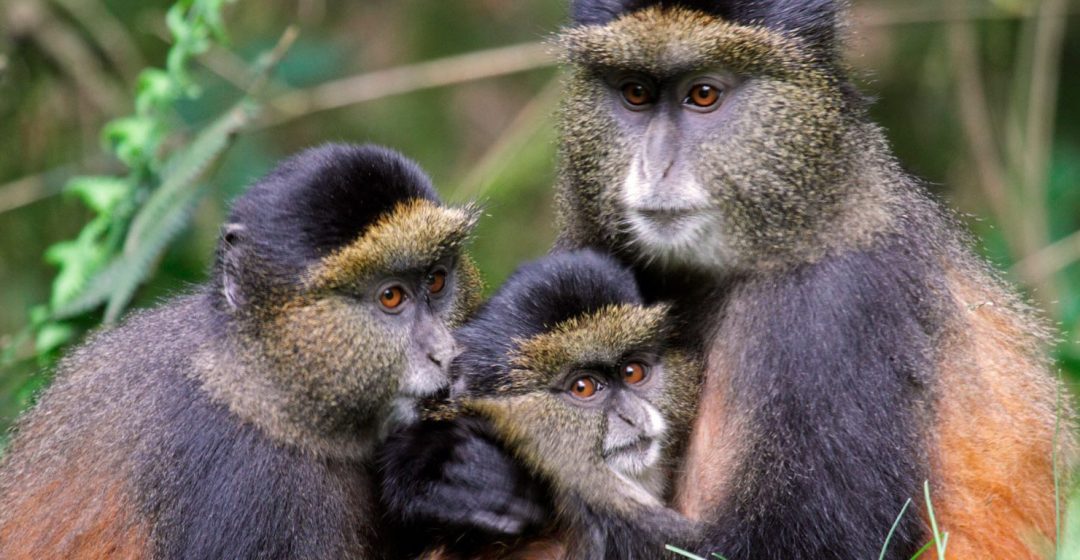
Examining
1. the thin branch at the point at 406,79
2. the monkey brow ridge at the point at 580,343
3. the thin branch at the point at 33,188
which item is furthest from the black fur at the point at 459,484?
the thin branch at the point at 33,188

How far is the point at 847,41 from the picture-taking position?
4875 mm

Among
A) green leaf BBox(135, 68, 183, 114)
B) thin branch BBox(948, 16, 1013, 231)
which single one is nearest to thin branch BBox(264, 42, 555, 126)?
green leaf BBox(135, 68, 183, 114)

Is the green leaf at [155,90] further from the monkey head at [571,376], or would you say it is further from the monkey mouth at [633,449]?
the monkey mouth at [633,449]

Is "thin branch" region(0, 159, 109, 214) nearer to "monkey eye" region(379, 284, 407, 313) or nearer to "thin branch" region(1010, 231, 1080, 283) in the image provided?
"monkey eye" region(379, 284, 407, 313)

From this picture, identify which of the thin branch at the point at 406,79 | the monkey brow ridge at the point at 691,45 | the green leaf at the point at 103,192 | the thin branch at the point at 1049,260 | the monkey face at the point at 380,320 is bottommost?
the thin branch at the point at 1049,260

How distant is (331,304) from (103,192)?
267 cm

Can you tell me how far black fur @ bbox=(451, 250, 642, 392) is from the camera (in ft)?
15.3

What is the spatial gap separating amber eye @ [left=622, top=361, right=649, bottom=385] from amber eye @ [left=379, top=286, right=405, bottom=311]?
82 centimetres

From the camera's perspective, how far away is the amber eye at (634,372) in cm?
476

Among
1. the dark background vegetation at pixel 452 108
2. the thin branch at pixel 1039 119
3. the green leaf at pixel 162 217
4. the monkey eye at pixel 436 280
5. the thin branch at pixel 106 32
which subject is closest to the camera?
the monkey eye at pixel 436 280

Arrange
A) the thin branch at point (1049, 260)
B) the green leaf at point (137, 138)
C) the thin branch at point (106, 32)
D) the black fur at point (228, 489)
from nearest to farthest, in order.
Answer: the black fur at point (228, 489) → the green leaf at point (137, 138) → the thin branch at point (1049, 260) → the thin branch at point (106, 32)

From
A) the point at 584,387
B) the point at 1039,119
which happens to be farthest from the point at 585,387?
the point at 1039,119

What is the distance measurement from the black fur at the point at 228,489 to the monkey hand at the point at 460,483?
0.22 m

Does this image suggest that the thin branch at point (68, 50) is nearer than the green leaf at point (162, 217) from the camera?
No
